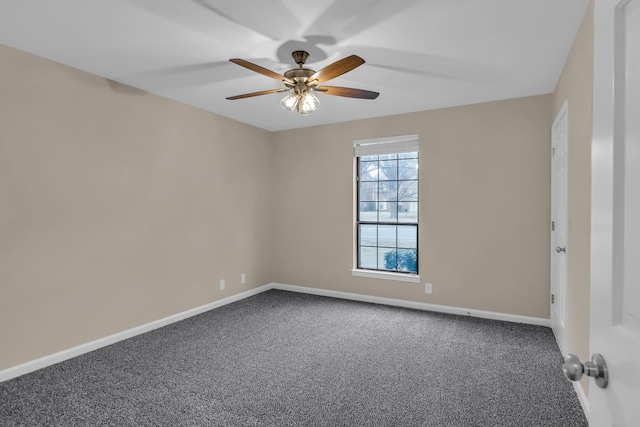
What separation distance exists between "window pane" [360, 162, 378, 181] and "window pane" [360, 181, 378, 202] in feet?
0.18

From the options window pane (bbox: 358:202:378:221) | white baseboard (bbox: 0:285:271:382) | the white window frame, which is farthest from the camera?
window pane (bbox: 358:202:378:221)

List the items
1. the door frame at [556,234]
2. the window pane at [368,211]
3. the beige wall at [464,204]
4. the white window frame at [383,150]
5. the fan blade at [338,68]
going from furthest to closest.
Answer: the window pane at [368,211] < the white window frame at [383,150] < the beige wall at [464,204] < the door frame at [556,234] < the fan blade at [338,68]

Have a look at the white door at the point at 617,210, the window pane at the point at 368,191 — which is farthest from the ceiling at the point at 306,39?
the white door at the point at 617,210

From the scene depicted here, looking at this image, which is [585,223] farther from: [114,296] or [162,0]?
[114,296]

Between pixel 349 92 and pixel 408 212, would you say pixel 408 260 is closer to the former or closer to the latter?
pixel 408 212

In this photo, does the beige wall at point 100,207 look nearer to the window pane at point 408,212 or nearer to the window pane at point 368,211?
the window pane at point 368,211

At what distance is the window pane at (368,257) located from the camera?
483 centimetres

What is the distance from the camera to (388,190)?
4.71 metres

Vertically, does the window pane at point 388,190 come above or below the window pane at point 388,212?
above

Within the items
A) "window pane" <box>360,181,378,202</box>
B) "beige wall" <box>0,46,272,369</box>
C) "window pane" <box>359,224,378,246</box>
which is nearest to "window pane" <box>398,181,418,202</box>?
"window pane" <box>360,181,378,202</box>

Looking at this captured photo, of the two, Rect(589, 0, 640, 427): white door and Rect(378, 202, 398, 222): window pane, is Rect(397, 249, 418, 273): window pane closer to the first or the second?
Rect(378, 202, 398, 222): window pane

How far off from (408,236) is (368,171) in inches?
40.1

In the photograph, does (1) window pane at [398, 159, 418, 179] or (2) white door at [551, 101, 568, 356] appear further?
(1) window pane at [398, 159, 418, 179]

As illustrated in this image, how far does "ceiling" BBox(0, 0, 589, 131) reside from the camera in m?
2.12
